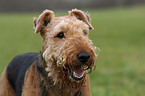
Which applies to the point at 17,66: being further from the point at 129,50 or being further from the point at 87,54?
the point at 129,50

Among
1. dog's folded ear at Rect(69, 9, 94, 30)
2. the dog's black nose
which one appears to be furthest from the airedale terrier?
dog's folded ear at Rect(69, 9, 94, 30)

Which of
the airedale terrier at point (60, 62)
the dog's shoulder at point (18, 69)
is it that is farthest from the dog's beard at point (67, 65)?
the dog's shoulder at point (18, 69)

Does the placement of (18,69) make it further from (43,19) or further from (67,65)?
(67,65)

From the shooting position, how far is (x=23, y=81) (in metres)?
3.31

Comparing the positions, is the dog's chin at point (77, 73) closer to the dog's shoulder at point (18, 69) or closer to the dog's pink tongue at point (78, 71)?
the dog's pink tongue at point (78, 71)

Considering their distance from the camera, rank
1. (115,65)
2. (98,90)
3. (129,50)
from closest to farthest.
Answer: (98,90) → (115,65) → (129,50)

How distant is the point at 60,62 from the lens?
108 inches

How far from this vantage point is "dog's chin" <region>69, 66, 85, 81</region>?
2678 millimetres

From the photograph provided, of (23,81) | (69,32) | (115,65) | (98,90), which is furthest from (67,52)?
(115,65)

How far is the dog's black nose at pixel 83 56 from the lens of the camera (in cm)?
254

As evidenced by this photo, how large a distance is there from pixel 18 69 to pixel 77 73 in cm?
147

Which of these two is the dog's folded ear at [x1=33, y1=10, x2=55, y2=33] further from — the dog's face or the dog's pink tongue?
the dog's pink tongue

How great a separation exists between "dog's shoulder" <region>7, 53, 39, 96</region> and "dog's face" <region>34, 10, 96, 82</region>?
0.63 m

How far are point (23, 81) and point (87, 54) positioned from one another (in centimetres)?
127
